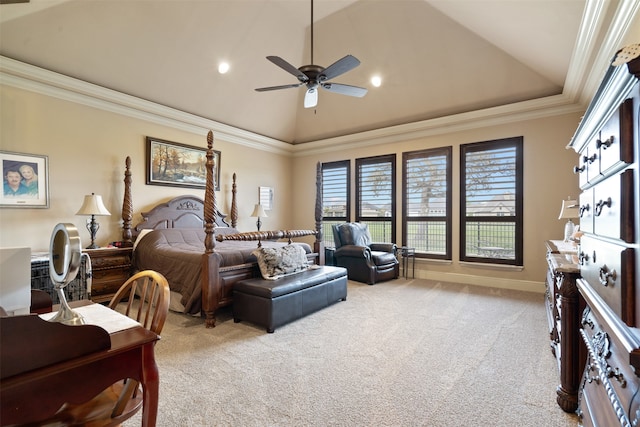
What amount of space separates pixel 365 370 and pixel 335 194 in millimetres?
4874

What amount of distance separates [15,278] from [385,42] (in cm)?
497

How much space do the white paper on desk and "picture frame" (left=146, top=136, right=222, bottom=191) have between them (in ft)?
11.8

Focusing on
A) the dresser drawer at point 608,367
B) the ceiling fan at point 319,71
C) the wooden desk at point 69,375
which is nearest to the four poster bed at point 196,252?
the ceiling fan at point 319,71

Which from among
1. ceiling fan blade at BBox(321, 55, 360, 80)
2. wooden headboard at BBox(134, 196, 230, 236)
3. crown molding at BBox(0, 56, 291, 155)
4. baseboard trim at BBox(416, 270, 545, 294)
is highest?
crown molding at BBox(0, 56, 291, 155)

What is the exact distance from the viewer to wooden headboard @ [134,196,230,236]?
15.2 feet

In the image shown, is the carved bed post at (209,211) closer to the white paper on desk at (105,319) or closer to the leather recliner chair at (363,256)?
the white paper on desk at (105,319)

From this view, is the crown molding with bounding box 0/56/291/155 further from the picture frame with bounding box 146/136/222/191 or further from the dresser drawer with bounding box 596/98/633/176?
the dresser drawer with bounding box 596/98/633/176

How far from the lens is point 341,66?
2.95 metres

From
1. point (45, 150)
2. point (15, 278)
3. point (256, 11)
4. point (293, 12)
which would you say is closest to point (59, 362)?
point (15, 278)

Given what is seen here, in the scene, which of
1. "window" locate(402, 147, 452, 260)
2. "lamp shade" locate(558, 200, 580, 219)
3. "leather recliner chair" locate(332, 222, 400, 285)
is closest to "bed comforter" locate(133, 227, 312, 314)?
"leather recliner chair" locate(332, 222, 400, 285)

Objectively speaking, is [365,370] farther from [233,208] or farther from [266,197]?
[266,197]

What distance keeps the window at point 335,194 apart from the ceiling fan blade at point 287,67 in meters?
3.57

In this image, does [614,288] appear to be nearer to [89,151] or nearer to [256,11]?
[256,11]

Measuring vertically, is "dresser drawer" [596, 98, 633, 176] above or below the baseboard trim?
above
